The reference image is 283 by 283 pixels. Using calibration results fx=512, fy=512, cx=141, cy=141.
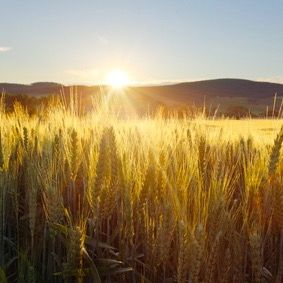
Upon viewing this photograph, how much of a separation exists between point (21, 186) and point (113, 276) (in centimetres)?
99

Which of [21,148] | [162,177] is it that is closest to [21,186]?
[21,148]

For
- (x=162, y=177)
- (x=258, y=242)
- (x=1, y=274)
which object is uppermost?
(x=162, y=177)

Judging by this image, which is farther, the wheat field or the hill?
the hill

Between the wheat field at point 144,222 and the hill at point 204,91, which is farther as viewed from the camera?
the hill at point 204,91

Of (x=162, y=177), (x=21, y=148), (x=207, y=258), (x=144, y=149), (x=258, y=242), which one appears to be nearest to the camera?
(x=258, y=242)

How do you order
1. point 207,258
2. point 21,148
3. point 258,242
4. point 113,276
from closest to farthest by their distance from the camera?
point 258,242
point 207,258
point 113,276
point 21,148

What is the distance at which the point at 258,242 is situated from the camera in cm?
165

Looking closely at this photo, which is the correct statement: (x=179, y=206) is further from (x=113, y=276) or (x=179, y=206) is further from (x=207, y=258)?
(x=113, y=276)

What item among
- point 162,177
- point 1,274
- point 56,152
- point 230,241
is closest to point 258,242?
point 230,241

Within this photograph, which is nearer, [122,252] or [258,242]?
[258,242]

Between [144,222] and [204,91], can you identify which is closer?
[144,222]

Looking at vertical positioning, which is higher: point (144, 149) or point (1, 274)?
point (144, 149)

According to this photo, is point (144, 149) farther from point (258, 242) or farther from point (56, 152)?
point (258, 242)

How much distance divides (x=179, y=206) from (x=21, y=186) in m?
1.42
